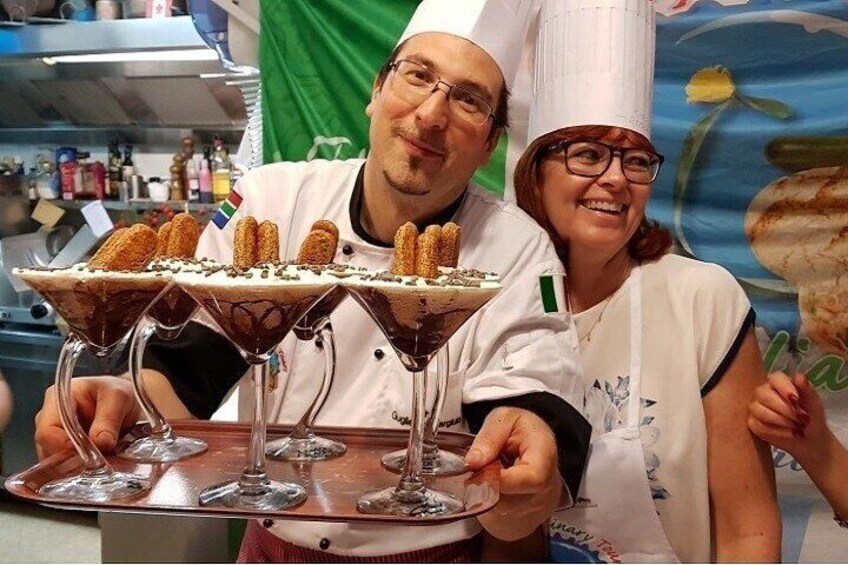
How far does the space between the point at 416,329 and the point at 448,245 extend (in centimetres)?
15

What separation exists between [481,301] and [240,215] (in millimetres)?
866

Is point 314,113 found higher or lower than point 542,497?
higher

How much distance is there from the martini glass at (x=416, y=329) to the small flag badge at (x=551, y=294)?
50 centimetres

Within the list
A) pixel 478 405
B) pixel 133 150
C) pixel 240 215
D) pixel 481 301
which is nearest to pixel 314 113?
pixel 240 215

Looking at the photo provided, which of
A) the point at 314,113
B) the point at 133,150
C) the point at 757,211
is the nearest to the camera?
the point at 757,211

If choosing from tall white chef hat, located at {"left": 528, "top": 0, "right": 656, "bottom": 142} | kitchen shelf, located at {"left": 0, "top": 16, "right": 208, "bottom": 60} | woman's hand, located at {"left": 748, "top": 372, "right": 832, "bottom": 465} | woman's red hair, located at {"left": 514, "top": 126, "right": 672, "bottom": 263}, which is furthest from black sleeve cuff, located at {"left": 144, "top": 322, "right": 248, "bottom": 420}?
kitchen shelf, located at {"left": 0, "top": 16, "right": 208, "bottom": 60}

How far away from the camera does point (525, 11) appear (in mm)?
1849

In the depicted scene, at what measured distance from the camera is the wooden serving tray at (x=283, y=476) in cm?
106

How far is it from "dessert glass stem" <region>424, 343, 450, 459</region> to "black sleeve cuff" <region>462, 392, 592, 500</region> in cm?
14

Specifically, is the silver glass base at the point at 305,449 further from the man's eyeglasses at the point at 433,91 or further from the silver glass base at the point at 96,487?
the man's eyeglasses at the point at 433,91

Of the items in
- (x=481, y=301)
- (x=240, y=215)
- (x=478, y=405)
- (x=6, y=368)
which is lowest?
(x=6, y=368)

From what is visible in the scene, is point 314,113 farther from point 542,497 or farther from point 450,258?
point 542,497

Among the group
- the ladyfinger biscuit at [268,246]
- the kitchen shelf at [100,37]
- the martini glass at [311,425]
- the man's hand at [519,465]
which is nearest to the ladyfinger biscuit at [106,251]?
the ladyfinger biscuit at [268,246]

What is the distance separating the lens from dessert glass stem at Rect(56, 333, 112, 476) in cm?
117
